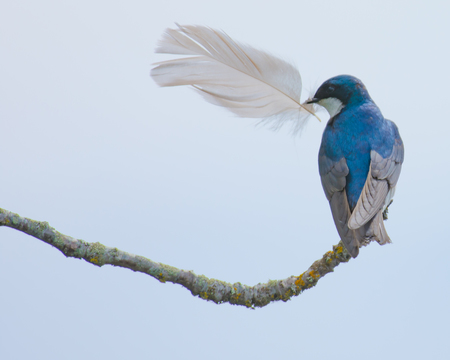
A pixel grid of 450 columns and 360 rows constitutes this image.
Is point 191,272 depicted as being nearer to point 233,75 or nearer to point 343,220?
point 343,220

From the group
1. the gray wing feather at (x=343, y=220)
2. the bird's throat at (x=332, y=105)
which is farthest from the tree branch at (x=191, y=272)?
the bird's throat at (x=332, y=105)

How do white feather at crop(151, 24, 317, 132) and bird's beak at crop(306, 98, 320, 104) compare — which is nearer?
white feather at crop(151, 24, 317, 132)

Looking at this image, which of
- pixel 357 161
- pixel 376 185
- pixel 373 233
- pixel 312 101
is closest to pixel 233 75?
pixel 312 101

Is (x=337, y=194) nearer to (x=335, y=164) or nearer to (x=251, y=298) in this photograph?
(x=335, y=164)

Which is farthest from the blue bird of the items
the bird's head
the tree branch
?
the tree branch

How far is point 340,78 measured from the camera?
232 centimetres

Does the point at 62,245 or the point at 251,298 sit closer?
the point at 62,245

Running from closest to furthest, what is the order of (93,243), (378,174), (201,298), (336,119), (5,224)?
(5,224), (93,243), (201,298), (378,174), (336,119)

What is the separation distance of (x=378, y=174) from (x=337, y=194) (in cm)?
18

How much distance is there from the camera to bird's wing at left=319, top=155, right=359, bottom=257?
1.95 metres

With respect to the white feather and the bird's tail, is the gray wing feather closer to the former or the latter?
the bird's tail

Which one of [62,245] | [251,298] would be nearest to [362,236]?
[251,298]

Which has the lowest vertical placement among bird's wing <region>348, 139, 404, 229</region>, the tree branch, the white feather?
the tree branch

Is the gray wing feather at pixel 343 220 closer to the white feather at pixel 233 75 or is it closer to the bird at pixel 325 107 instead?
the bird at pixel 325 107
